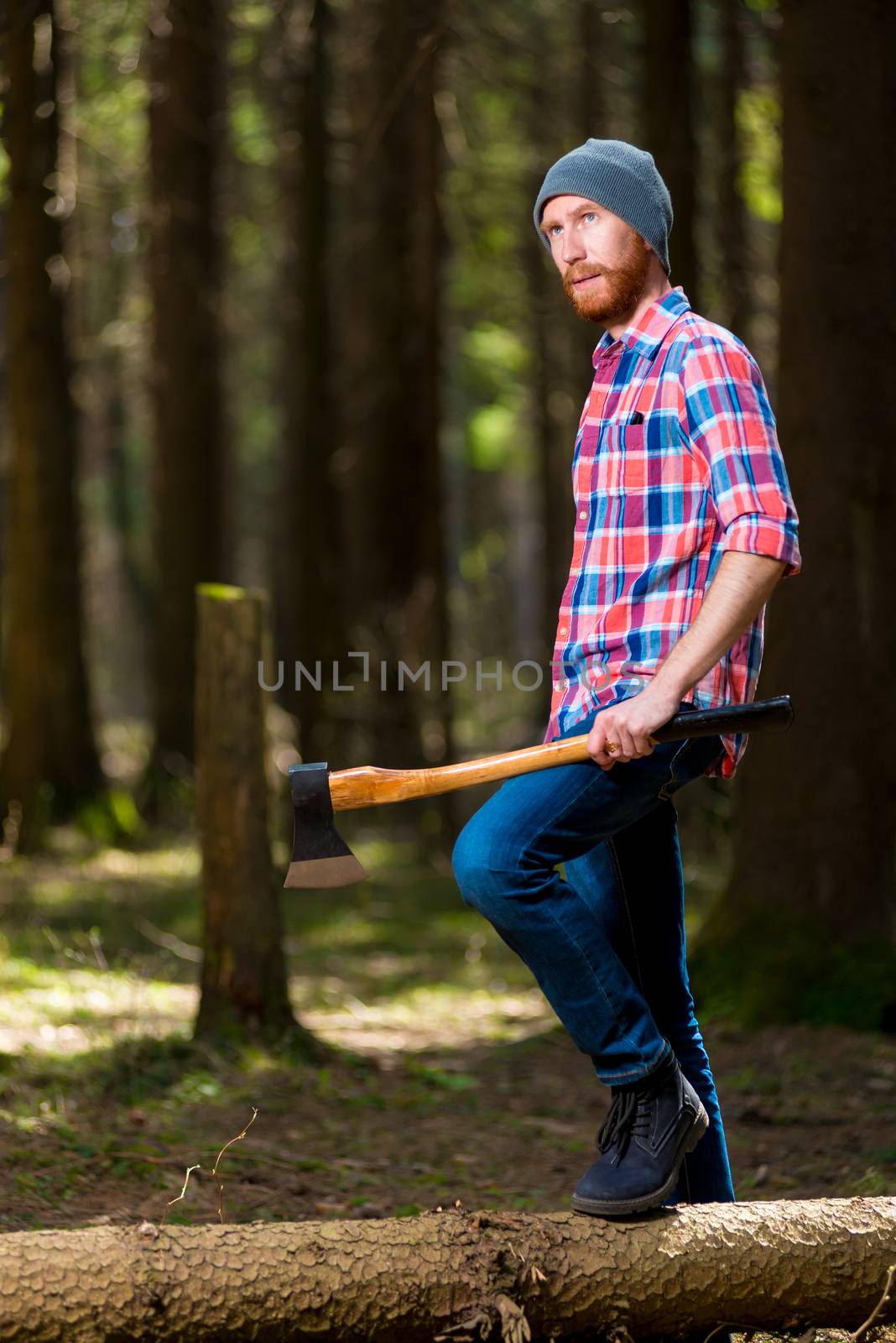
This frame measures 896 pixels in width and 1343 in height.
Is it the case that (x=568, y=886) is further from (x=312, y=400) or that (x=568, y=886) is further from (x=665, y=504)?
(x=312, y=400)

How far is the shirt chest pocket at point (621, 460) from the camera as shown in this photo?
346 cm

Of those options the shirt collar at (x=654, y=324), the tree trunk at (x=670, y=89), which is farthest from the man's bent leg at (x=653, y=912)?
the tree trunk at (x=670, y=89)

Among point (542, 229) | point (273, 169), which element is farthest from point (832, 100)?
point (273, 169)

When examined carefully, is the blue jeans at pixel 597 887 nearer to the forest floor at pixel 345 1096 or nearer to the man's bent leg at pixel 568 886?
the man's bent leg at pixel 568 886

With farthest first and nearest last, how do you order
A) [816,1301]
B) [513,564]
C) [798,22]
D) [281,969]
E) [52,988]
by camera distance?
[513,564]
[52,988]
[798,22]
[281,969]
[816,1301]

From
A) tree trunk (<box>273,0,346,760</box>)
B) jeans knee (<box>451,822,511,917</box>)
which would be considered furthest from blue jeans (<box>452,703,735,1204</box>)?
tree trunk (<box>273,0,346,760</box>)

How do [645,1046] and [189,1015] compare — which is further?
[189,1015]

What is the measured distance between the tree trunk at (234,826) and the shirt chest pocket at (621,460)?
3.32m

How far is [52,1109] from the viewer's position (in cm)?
584

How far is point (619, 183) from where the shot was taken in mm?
3492

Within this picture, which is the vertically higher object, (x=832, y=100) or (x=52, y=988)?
(x=832, y=100)

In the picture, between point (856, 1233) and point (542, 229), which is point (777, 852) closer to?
point (856, 1233)

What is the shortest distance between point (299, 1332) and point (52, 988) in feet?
16.1

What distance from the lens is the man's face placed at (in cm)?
352
